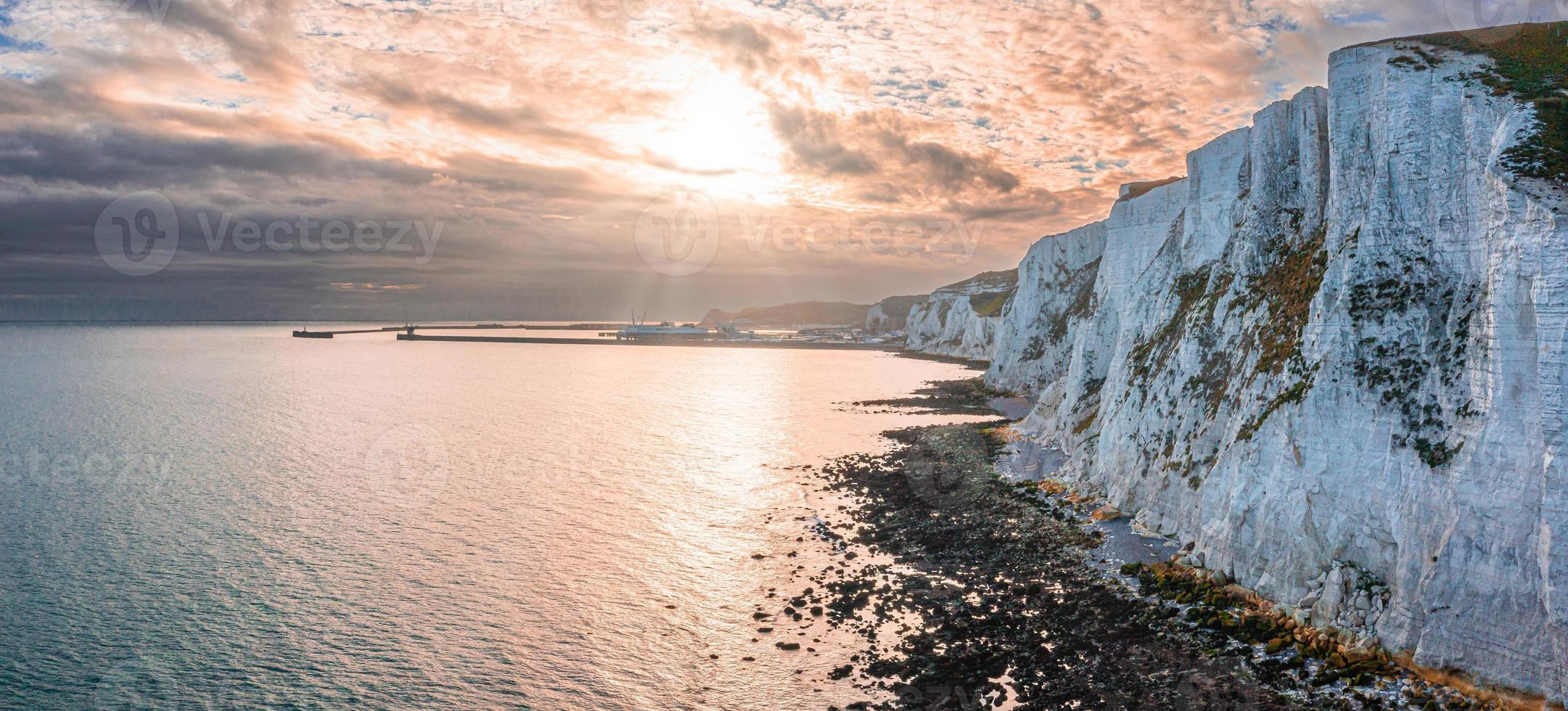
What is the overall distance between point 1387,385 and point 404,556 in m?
37.4

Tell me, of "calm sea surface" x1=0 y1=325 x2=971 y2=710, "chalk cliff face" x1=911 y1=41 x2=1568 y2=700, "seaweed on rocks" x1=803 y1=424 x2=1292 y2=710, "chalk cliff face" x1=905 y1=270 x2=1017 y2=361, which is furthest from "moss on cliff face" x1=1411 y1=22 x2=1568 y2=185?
"chalk cliff face" x1=905 y1=270 x2=1017 y2=361

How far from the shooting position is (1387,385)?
20.2 m

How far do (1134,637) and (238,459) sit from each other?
5964cm

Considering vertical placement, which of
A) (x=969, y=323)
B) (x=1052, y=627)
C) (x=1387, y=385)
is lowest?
(x=1052, y=627)

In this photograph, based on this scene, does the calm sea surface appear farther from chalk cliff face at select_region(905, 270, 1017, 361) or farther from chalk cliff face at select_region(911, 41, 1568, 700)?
chalk cliff face at select_region(905, 270, 1017, 361)

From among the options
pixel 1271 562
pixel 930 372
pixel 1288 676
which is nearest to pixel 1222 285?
pixel 1271 562

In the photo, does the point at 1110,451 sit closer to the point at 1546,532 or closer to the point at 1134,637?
the point at 1134,637

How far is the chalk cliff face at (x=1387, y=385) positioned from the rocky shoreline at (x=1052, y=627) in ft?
3.81

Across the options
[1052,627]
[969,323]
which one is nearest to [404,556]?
[1052,627]

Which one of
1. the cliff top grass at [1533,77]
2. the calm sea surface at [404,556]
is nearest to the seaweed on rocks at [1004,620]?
the calm sea surface at [404,556]

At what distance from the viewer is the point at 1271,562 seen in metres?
22.2

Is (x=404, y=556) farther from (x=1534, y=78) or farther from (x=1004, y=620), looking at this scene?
(x=1534, y=78)

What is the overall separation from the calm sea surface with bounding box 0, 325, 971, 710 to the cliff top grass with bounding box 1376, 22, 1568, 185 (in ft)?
72.6

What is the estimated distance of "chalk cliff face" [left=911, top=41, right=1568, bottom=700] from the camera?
1612 centimetres
